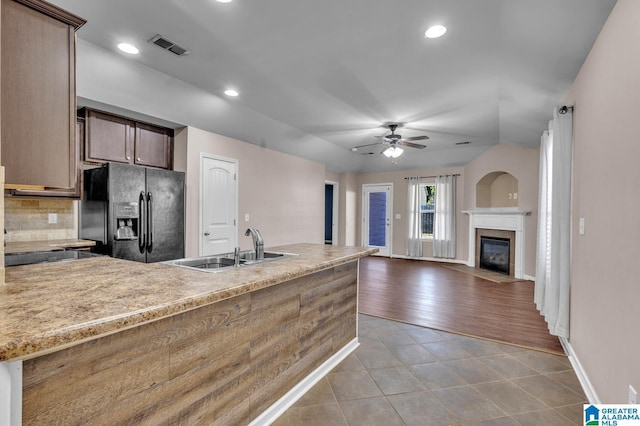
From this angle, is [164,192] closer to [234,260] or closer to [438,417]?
[234,260]

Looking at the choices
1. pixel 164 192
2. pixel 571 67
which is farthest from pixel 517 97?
pixel 164 192

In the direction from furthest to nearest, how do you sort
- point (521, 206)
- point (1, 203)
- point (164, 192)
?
point (521, 206) < point (164, 192) < point (1, 203)

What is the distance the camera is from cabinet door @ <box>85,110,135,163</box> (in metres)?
3.53

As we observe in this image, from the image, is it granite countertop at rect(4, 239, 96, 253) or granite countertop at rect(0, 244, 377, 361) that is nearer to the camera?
granite countertop at rect(0, 244, 377, 361)

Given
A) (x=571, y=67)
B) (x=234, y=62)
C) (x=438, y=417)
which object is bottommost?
(x=438, y=417)

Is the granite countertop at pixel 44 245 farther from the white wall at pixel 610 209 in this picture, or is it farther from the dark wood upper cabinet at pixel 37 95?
the white wall at pixel 610 209

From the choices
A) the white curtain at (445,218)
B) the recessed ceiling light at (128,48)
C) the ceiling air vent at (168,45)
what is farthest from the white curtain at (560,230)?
Answer: the white curtain at (445,218)

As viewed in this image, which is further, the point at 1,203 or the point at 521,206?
the point at 521,206

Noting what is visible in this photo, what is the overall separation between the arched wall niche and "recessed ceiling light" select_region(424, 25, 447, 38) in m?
5.07

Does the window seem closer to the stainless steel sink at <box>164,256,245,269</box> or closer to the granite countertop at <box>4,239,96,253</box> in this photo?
the stainless steel sink at <box>164,256,245,269</box>

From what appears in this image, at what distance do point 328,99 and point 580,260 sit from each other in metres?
3.07

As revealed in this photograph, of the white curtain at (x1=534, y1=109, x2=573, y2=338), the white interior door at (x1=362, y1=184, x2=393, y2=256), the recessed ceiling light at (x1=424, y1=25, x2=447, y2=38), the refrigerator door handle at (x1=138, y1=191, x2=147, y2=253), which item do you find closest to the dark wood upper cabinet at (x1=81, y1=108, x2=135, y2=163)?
the refrigerator door handle at (x1=138, y1=191, x2=147, y2=253)

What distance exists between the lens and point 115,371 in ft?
3.69

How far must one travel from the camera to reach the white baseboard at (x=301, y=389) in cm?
186
